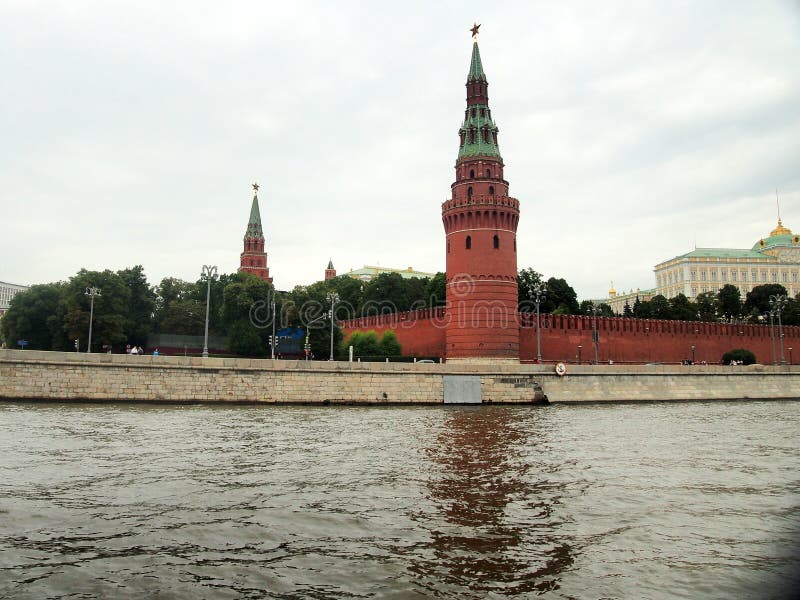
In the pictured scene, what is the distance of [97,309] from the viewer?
4872 centimetres

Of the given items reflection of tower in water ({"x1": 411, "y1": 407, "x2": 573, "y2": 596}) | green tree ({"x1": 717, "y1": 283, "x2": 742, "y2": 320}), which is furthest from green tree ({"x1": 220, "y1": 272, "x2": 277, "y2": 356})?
green tree ({"x1": 717, "y1": 283, "x2": 742, "y2": 320})

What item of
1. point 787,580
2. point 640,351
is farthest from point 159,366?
point 640,351

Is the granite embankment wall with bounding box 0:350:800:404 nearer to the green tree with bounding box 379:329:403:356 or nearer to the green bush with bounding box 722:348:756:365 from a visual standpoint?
the green bush with bounding box 722:348:756:365

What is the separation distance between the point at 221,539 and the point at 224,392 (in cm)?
2023

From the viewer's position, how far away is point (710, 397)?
35.8 metres

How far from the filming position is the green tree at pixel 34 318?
5134 centimetres

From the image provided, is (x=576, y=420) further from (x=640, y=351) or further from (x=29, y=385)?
(x=640, y=351)

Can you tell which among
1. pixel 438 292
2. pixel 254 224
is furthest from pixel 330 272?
pixel 438 292

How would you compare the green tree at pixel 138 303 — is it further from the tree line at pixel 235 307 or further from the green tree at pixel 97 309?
the green tree at pixel 97 309

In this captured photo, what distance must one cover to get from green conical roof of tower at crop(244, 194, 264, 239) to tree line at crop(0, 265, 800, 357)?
53.2 feet

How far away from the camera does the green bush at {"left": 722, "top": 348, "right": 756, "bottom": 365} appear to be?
163 feet

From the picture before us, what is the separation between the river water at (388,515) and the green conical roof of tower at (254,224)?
7114 cm

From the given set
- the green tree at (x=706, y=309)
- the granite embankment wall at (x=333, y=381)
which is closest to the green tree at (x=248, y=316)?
the granite embankment wall at (x=333, y=381)

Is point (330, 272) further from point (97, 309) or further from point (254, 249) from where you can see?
point (97, 309)
